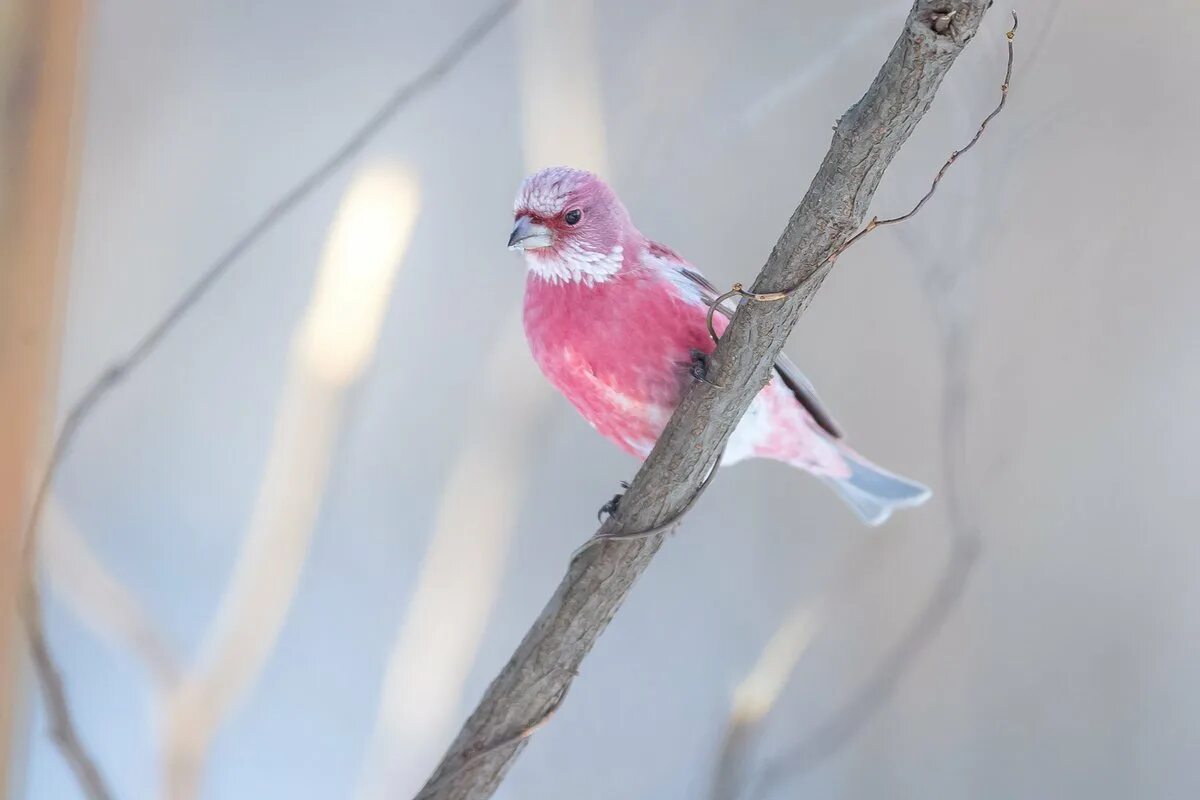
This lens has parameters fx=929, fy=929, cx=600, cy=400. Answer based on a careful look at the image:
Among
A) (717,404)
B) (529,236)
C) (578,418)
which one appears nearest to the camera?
(717,404)

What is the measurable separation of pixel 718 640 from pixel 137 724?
3.05ft

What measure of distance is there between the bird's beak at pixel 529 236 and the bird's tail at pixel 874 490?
0.60 m

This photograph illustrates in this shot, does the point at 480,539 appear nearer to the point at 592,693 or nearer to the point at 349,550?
the point at 349,550

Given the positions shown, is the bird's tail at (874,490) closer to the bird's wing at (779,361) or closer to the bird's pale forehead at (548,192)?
the bird's wing at (779,361)

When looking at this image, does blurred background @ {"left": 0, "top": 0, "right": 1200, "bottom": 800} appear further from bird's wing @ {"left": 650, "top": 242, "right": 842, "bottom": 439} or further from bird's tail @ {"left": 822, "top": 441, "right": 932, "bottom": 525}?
bird's wing @ {"left": 650, "top": 242, "right": 842, "bottom": 439}

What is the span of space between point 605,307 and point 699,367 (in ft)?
0.54

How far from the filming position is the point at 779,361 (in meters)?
1.25

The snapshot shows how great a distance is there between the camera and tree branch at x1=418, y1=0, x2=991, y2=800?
0.79 m

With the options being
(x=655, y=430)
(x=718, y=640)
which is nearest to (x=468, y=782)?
(x=655, y=430)

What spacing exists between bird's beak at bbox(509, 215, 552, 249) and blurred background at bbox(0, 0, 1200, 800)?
44cm

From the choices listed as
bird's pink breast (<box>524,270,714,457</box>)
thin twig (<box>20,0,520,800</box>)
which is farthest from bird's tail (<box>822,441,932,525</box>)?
thin twig (<box>20,0,520,800</box>)

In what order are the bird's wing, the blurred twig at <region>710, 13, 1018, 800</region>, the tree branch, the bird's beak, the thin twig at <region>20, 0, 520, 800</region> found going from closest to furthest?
the tree branch, the bird's beak, the bird's wing, the thin twig at <region>20, 0, 520, 800</region>, the blurred twig at <region>710, 13, 1018, 800</region>

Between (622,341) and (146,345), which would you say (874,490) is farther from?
(146,345)

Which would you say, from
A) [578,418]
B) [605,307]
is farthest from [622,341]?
[578,418]
